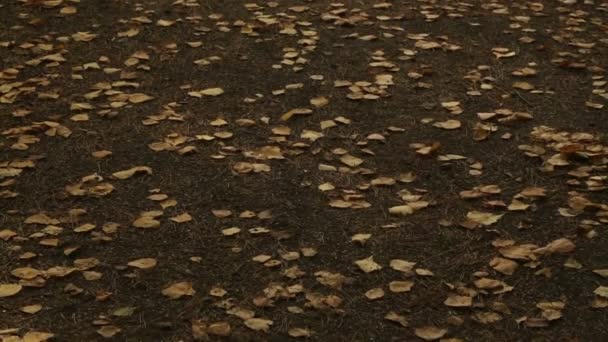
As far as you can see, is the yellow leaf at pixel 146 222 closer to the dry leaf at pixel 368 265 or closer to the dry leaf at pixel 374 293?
the dry leaf at pixel 368 265

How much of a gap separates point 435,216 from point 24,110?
2.80 meters

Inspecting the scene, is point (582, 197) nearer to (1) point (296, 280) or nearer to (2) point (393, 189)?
(2) point (393, 189)

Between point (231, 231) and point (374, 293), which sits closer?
point (374, 293)

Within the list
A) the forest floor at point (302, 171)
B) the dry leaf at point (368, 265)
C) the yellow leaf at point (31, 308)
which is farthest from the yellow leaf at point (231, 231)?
the yellow leaf at point (31, 308)

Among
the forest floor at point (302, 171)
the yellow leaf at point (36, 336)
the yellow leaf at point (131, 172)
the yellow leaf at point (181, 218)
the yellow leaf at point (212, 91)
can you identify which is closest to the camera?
the yellow leaf at point (36, 336)

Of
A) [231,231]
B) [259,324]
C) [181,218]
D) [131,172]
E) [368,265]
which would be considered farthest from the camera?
[131,172]

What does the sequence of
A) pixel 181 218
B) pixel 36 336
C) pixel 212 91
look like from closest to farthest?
pixel 36 336 < pixel 181 218 < pixel 212 91

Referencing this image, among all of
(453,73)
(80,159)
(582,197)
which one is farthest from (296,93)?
(582,197)

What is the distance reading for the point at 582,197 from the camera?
4117 millimetres

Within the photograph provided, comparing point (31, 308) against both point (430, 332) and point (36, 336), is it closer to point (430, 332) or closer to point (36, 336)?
point (36, 336)

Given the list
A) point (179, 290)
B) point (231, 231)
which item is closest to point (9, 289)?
point (179, 290)

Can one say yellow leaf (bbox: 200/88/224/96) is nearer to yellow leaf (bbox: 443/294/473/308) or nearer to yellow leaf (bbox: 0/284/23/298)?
yellow leaf (bbox: 0/284/23/298)

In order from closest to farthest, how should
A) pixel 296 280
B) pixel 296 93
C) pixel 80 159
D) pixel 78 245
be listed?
1. pixel 296 280
2. pixel 78 245
3. pixel 80 159
4. pixel 296 93

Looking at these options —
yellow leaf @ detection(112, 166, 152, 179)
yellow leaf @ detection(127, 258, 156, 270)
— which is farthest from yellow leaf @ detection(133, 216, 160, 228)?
yellow leaf @ detection(112, 166, 152, 179)
